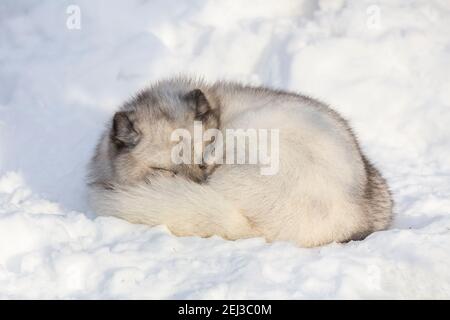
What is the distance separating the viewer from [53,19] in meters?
6.73

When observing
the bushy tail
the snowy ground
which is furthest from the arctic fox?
the snowy ground

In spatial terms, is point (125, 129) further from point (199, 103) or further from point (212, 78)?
point (212, 78)

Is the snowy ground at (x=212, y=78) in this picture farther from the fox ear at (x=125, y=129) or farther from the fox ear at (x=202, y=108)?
the fox ear at (x=202, y=108)

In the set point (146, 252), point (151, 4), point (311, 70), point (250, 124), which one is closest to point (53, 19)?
point (151, 4)

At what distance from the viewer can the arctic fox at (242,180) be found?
364cm

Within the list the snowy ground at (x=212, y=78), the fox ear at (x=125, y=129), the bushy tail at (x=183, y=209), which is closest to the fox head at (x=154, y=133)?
the fox ear at (x=125, y=129)

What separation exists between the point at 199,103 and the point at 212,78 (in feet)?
6.79

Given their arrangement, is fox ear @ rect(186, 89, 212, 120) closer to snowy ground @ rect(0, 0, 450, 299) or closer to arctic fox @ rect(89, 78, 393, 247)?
arctic fox @ rect(89, 78, 393, 247)

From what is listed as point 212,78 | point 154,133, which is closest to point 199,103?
point 154,133

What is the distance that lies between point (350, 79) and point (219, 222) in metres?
2.91

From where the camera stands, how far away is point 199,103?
159 inches

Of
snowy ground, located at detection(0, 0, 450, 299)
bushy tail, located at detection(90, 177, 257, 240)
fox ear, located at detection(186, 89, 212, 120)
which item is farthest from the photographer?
fox ear, located at detection(186, 89, 212, 120)

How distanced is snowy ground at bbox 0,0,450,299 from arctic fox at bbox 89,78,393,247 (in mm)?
114

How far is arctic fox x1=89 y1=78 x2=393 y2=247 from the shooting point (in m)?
3.64
